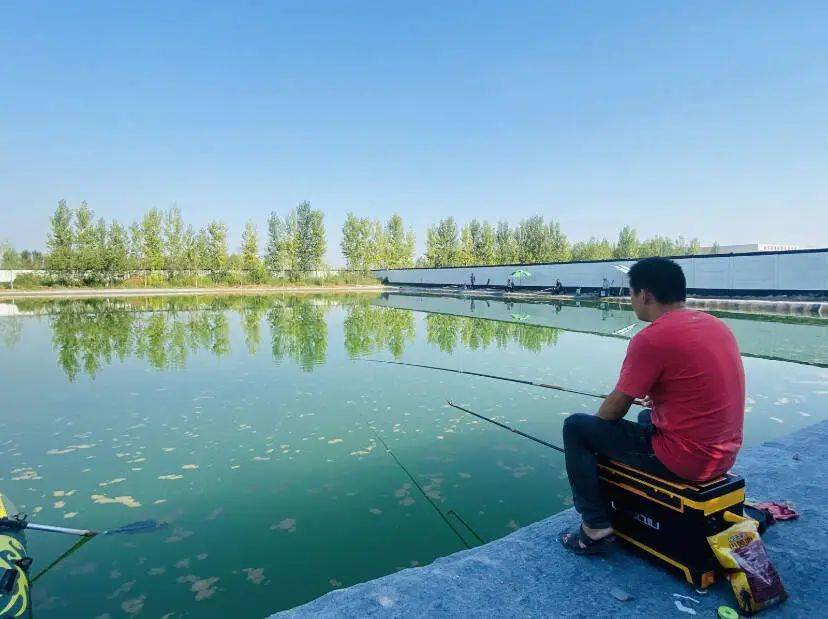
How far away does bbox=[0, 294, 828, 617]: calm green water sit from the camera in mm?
3225

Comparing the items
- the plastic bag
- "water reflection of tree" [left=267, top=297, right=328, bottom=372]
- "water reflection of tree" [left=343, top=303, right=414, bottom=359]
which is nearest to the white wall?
"water reflection of tree" [left=343, top=303, right=414, bottom=359]

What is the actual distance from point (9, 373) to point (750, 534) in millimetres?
12017

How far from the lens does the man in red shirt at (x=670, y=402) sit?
2.25m

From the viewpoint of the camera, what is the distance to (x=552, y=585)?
7.78 ft

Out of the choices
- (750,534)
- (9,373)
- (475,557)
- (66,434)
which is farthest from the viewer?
(9,373)

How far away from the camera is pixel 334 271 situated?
201 ft

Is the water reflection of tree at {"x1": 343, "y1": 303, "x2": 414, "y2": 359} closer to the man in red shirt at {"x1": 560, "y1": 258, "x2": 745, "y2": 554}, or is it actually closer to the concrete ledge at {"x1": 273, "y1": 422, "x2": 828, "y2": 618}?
the concrete ledge at {"x1": 273, "y1": 422, "x2": 828, "y2": 618}

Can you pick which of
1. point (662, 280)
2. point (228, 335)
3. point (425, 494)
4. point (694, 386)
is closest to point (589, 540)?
point (694, 386)

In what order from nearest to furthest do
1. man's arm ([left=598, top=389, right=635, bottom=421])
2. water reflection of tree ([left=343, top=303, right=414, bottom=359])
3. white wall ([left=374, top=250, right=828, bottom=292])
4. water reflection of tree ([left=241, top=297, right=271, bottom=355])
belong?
man's arm ([left=598, top=389, right=635, bottom=421]) → water reflection of tree ([left=343, top=303, right=414, bottom=359]) → water reflection of tree ([left=241, top=297, right=271, bottom=355]) → white wall ([left=374, top=250, right=828, bottom=292])

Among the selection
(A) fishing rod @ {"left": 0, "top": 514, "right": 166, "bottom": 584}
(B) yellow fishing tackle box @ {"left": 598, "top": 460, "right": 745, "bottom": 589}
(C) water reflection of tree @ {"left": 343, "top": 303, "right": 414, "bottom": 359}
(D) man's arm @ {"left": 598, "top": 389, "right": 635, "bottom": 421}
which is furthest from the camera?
(C) water reflection of tree @ {"left": 343, "top": 303, "right": 414, "bottom": 359}

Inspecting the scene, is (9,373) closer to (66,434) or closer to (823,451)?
(66,434)

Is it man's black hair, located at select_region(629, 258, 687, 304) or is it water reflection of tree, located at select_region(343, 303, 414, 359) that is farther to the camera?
water reflection of tree, located at select_region(343, 303, 414, 359)

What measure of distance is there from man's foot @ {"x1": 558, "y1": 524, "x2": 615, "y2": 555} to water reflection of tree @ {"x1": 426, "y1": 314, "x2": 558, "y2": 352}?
8.90 m

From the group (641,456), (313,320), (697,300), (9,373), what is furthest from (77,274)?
(641,456)
